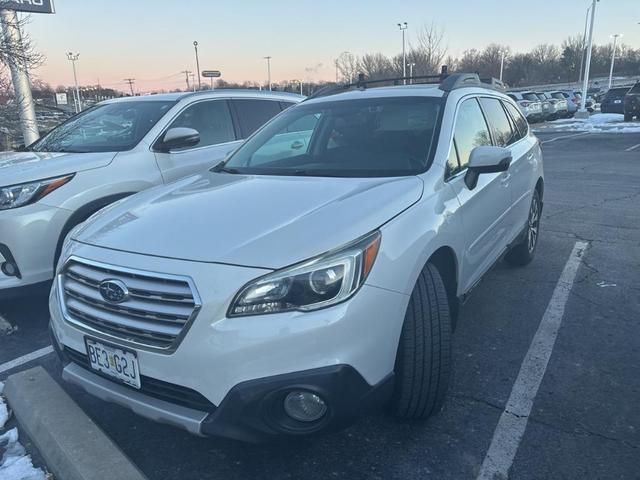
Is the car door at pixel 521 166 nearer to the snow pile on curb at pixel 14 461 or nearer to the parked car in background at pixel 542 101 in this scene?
the snow pile on curb at pixel 14 461

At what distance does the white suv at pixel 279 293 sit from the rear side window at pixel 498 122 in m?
1.10

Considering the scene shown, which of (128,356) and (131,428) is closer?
(128,356)

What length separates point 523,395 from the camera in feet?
9.53

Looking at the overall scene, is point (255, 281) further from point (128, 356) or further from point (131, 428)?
point (131, 428)

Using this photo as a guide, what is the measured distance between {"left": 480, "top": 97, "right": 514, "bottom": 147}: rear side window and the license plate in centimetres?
309

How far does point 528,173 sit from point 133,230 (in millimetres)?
3557

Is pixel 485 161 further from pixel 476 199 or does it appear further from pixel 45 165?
pixel 45 165

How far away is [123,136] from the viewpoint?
4.70 meters

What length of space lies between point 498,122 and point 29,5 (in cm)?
906

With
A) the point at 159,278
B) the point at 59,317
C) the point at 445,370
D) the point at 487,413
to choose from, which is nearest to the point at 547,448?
the point at 487,413

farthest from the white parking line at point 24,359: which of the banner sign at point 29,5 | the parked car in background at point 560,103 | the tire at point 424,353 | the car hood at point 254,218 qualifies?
the parked car in background at point 560,103

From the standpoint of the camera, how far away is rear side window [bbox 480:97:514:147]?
4070 millimetres

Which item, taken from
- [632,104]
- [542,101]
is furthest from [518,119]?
[542,101]

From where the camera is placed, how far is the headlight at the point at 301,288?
2.01 meters
